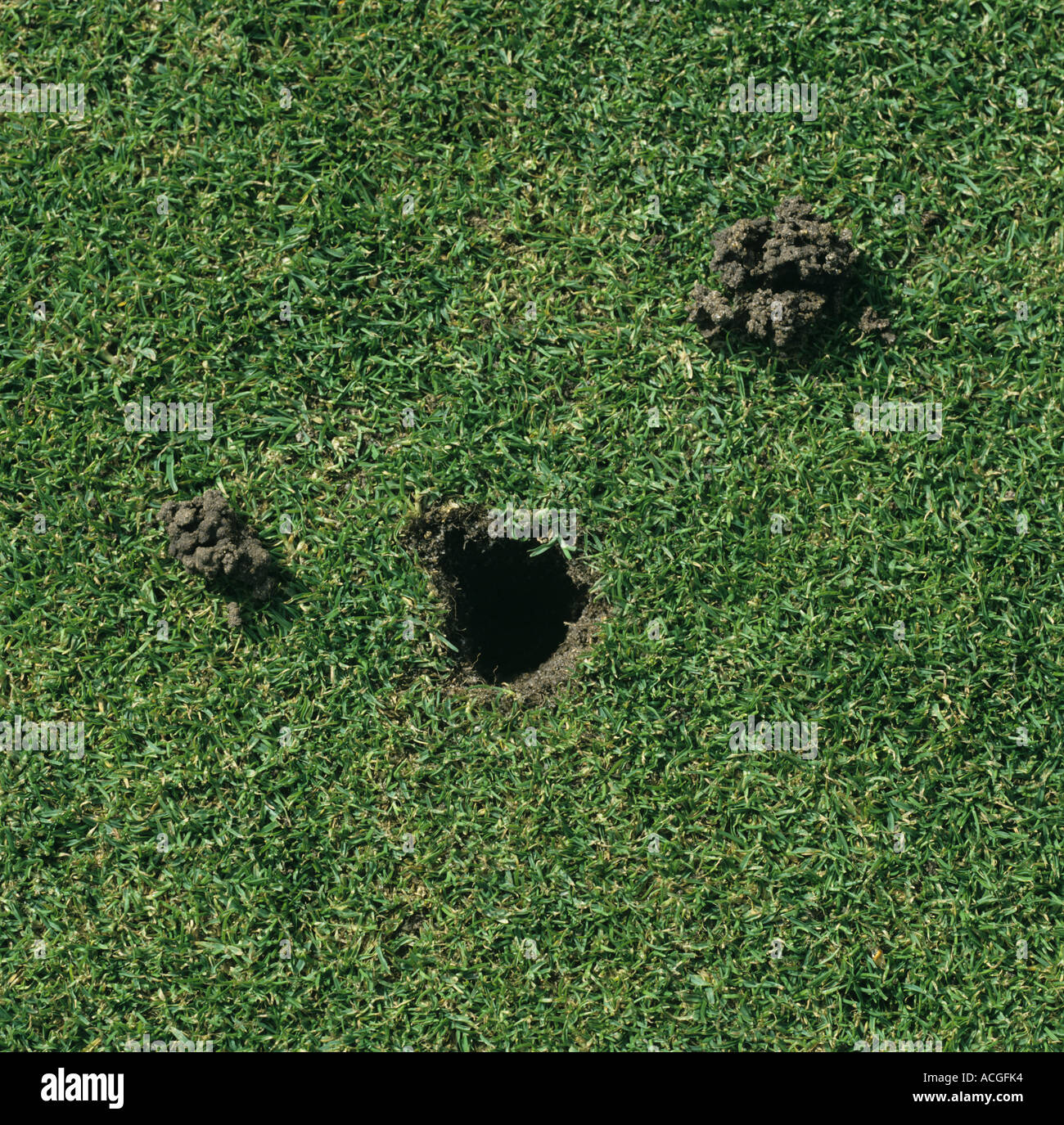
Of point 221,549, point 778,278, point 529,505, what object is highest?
point 778,278

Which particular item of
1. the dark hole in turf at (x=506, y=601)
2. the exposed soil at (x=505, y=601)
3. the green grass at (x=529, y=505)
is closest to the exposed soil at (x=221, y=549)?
the green grass at (x=529, y=505)

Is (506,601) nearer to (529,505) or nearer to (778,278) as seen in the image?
(529,505)

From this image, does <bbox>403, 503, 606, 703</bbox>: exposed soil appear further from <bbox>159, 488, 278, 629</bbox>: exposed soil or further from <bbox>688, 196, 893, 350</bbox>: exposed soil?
<bbox>688, 196, 893, 350</bbox>: exposed soil

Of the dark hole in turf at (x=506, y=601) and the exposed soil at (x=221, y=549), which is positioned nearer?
the exposed soil at (x=221, y=549)

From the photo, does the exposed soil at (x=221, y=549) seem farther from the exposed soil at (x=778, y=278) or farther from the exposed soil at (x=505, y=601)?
the exposed soil at (x=778, y=278)

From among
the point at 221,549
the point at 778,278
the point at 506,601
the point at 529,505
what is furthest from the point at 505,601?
the point at 778,278

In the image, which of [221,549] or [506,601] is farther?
[506,601]

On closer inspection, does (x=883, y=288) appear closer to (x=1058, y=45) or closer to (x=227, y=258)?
(x=1058, y=45)
